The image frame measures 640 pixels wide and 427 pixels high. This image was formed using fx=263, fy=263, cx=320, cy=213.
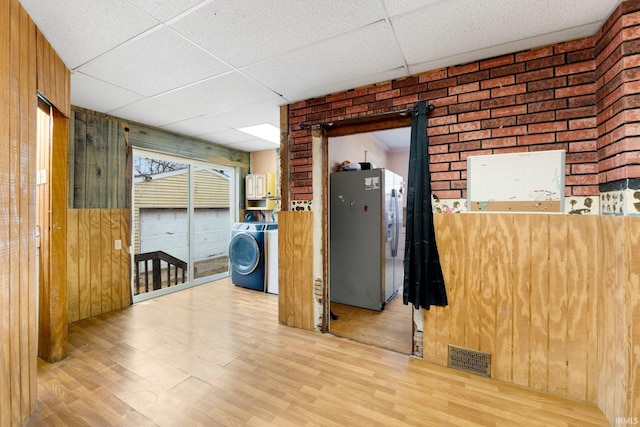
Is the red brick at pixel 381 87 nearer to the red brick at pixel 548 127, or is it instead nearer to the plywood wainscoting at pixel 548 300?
the red brick at pixel 548 127

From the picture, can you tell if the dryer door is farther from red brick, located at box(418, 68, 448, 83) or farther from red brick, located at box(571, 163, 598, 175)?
red brick, located at box(571, 163, 598, 175)

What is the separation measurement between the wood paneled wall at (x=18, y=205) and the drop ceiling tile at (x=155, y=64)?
43cm

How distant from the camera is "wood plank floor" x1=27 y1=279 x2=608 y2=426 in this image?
65.2 inches

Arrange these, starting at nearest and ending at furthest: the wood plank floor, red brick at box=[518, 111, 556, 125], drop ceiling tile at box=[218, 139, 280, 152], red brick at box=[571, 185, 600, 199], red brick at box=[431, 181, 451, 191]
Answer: the wood plank floor → red brick at box=[571, 185, 600, 199] → red brick at box=[518, 111, 556, 125] → red brick at box=[431, 181, 451, 191] → drop ceiling tile at box=[218, 139, 280, 152]

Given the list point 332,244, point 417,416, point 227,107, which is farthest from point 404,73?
point 417,416

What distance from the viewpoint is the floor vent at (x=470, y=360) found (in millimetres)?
2047

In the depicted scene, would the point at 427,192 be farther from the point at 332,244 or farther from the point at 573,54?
the point at 332,244

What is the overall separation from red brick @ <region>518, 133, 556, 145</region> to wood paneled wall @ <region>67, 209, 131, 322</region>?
447 cm

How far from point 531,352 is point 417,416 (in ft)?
3.28

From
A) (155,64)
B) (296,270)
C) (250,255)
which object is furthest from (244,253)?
(155,64)

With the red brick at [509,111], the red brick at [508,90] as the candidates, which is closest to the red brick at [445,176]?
the red brick at [509,111]

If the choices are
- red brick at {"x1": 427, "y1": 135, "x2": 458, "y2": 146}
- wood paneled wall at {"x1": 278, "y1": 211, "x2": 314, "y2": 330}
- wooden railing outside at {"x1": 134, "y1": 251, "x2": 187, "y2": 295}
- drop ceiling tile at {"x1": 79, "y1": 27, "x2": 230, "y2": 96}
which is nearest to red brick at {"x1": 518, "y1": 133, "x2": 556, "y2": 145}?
red brick at {"x1": 427, "y1": 135, "x2": 458, "y2": 146}

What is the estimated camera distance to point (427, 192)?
2203 millimetres

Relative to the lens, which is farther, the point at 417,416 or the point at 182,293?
the point at 182,293
